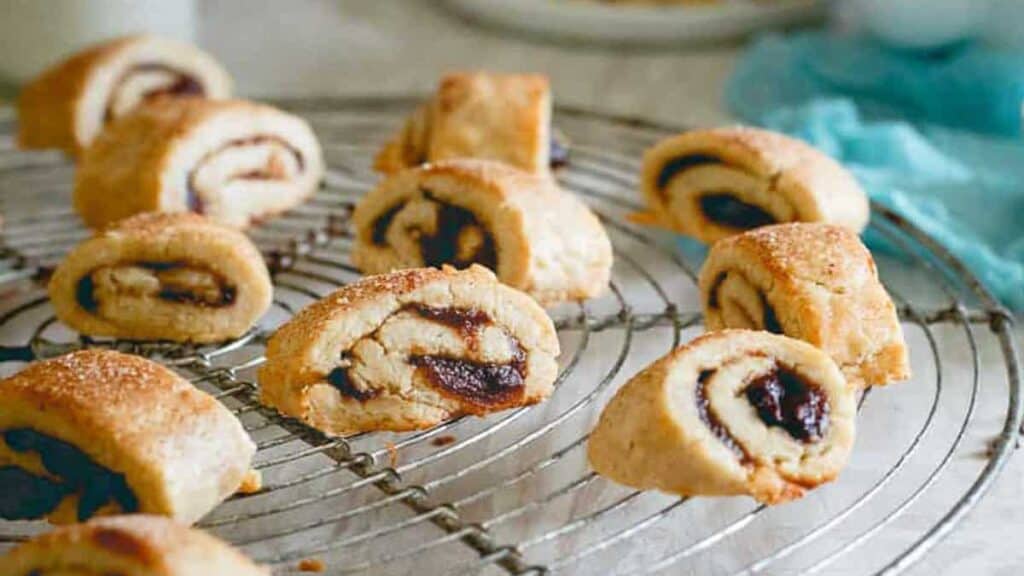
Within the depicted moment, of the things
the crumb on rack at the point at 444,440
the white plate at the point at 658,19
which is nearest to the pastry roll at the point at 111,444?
the crumb on rack at the point at 444,440

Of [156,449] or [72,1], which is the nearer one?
[156,449]

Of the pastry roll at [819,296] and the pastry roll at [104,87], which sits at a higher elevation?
the pastry roll at [819,296]

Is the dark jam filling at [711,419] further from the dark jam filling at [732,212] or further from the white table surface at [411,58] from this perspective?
the white table surface at [411,58]

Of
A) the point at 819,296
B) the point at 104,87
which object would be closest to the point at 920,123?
the point at 819,296

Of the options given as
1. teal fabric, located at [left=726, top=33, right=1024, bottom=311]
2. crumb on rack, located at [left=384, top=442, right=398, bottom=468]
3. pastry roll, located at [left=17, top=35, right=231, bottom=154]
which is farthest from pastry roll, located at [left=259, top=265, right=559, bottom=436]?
pastry roll, located at [left=17, top=35, right=231, bottom=154]

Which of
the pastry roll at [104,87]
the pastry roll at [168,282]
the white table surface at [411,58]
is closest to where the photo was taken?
the pastry roll at [168,282]

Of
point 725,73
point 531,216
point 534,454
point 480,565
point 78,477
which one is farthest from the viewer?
point 725,73

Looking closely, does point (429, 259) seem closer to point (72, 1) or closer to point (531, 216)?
point (531, 216)

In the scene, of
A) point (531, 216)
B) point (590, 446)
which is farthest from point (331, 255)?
point (590, 446)

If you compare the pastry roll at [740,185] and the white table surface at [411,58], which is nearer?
the pastry roll at [740,185]
